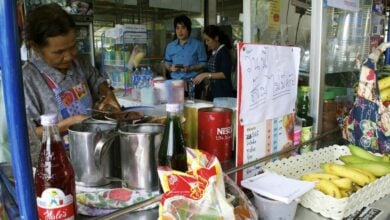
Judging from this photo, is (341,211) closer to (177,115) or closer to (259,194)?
(259,194)

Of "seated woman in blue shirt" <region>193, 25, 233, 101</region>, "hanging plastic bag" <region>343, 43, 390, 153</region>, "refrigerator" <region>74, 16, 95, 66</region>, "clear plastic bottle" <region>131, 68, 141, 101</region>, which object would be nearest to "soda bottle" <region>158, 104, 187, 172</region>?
"hanging plastic bag" <region>343, 43, 390, 153</region>

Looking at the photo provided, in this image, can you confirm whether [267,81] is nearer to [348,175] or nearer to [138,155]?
[348,175]

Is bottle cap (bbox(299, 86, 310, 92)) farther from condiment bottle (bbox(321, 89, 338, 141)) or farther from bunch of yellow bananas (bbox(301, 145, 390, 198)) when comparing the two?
bunch of yellow bananas (bbox(301, 145, 390, 198))

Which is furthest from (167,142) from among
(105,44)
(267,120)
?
(105,44)

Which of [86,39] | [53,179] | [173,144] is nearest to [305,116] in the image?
[173,144]

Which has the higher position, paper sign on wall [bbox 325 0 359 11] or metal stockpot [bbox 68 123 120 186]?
paper sign on wall [bbox 325 0 359 11]

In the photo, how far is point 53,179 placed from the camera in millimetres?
650

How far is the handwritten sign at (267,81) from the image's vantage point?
3.07ft

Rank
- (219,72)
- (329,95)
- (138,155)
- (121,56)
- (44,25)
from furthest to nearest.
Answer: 1. (219,72)
2. (121,56)
3. (329,95)
4. (44,25)
5. (138,155)

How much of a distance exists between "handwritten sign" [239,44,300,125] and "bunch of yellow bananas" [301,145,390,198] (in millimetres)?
231

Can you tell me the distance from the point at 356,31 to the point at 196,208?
1.49 m

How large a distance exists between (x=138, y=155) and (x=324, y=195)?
0.48m

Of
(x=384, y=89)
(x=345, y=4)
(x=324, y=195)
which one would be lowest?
(x=324, y=195)

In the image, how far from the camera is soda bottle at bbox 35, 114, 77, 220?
634 mm
